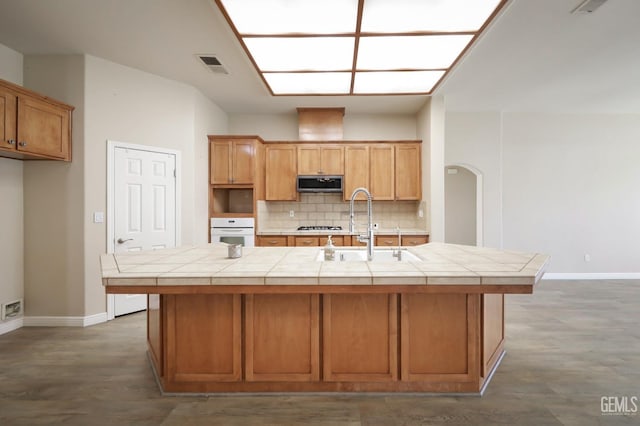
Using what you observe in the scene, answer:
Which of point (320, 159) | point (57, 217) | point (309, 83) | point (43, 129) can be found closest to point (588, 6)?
point (309, 83)

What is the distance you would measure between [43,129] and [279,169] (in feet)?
9.57

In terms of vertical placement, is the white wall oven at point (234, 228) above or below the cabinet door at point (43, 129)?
below

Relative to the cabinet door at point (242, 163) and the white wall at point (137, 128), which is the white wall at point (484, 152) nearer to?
the cabinet door at point (242, 163)

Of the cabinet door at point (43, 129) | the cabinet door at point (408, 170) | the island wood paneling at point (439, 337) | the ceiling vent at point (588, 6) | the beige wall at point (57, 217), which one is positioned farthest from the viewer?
the cabinet door at point (408, 170)

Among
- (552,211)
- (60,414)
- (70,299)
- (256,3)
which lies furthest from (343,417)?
(552,211)

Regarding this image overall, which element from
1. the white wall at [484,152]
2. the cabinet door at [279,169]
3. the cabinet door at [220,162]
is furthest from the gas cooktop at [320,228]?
the white wall at [484,152]

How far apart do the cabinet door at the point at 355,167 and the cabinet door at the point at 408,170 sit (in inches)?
20.1

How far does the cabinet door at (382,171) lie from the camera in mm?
5129

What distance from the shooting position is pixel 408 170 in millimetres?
5121

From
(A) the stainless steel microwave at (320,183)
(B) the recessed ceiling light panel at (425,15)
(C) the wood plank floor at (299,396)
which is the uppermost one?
(B) the recessed ceiling light panel at (425,15)

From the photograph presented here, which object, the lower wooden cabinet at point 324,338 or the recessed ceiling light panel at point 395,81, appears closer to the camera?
the lower wooden cabinet at point 324,338

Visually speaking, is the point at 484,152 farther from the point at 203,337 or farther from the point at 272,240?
the point at 203,337

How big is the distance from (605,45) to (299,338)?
413cm

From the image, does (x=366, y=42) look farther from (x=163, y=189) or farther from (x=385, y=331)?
(x=163, y=189)
